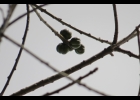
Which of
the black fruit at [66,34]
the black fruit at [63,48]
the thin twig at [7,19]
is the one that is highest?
the black fruit at [66,34]

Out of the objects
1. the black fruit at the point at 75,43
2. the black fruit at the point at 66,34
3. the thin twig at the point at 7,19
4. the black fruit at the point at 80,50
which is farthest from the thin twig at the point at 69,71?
the black fruit at the point at 66,34

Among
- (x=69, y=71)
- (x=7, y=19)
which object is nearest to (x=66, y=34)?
(x=69, y=71)

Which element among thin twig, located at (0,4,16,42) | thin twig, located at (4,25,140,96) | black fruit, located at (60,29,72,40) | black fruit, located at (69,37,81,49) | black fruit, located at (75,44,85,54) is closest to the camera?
thin twig, located at (0,4,16,42)

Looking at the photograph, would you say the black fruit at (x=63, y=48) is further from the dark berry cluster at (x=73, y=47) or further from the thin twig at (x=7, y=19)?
the thin twig at (x=7, y=19)

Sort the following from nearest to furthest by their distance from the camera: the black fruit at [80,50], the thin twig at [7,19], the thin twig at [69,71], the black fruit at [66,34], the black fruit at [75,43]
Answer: the thin twig at [7,19] < the thin twig at [69,71] < the black fruit at [75,43] < the black fruit at [80,50] < the black fruit at [66,34]

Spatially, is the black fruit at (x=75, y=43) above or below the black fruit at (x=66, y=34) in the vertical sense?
below

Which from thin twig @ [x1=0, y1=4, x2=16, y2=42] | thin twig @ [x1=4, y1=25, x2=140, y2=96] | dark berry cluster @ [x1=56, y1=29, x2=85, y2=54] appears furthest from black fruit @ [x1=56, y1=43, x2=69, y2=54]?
thin twig @ [x1=0, y1=4, x2=16, y2=42]

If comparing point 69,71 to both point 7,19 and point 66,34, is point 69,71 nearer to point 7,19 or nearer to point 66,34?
point 7,19

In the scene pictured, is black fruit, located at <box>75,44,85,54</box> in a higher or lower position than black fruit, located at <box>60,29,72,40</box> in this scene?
lower

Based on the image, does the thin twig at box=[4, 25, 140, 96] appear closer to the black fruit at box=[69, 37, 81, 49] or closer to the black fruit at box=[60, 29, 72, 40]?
the black fruit at box=[69, 37, 81, 49]
